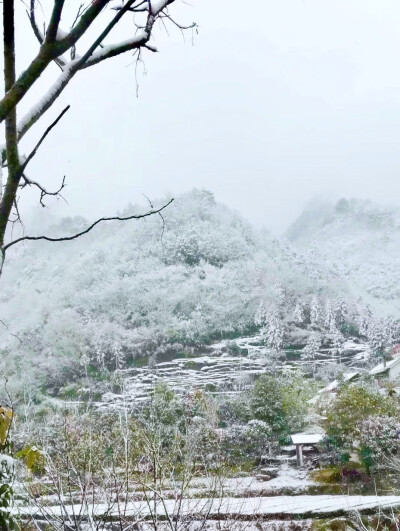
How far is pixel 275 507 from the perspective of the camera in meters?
10.5

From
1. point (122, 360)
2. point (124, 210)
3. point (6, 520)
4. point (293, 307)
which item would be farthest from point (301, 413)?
point (124, 210)

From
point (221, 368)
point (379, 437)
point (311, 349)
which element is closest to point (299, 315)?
point (311, 349)

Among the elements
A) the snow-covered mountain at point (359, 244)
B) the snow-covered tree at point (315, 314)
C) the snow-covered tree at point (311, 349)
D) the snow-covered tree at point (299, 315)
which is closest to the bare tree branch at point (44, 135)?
the snow-covered tree at point (311, 349)

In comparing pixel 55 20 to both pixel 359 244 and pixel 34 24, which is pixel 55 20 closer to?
pixel 34 24

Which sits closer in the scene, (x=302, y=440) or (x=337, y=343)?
(x=302, y=440)

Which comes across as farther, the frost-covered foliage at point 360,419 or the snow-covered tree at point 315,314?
the snow-covered tree at point 315,314

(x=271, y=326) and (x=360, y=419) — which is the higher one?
(x=271, y=326)

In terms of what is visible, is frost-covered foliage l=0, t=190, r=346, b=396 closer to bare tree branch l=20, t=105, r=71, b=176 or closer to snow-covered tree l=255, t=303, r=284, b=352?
snow-covered tree l=255, t=303, r=284, b=352

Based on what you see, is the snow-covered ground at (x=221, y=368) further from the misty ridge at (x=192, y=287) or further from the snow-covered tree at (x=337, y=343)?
the misty ridge at (x=192, y=287)

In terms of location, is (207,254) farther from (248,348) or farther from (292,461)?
(292,461)

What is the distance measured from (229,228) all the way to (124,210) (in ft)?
36.4

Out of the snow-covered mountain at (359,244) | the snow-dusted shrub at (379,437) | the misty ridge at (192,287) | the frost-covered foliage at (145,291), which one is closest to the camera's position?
the snow-dusted shrub at (379,437)

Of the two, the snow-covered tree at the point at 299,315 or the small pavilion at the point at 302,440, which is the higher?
the snow-covered tree at the point at 299,315

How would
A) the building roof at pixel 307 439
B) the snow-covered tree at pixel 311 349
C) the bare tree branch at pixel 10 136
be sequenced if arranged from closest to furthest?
the bare tree branch at pixel 10 136 < the building roof at pixel 307 439 < the snow-covered tree at pixel 311 349
